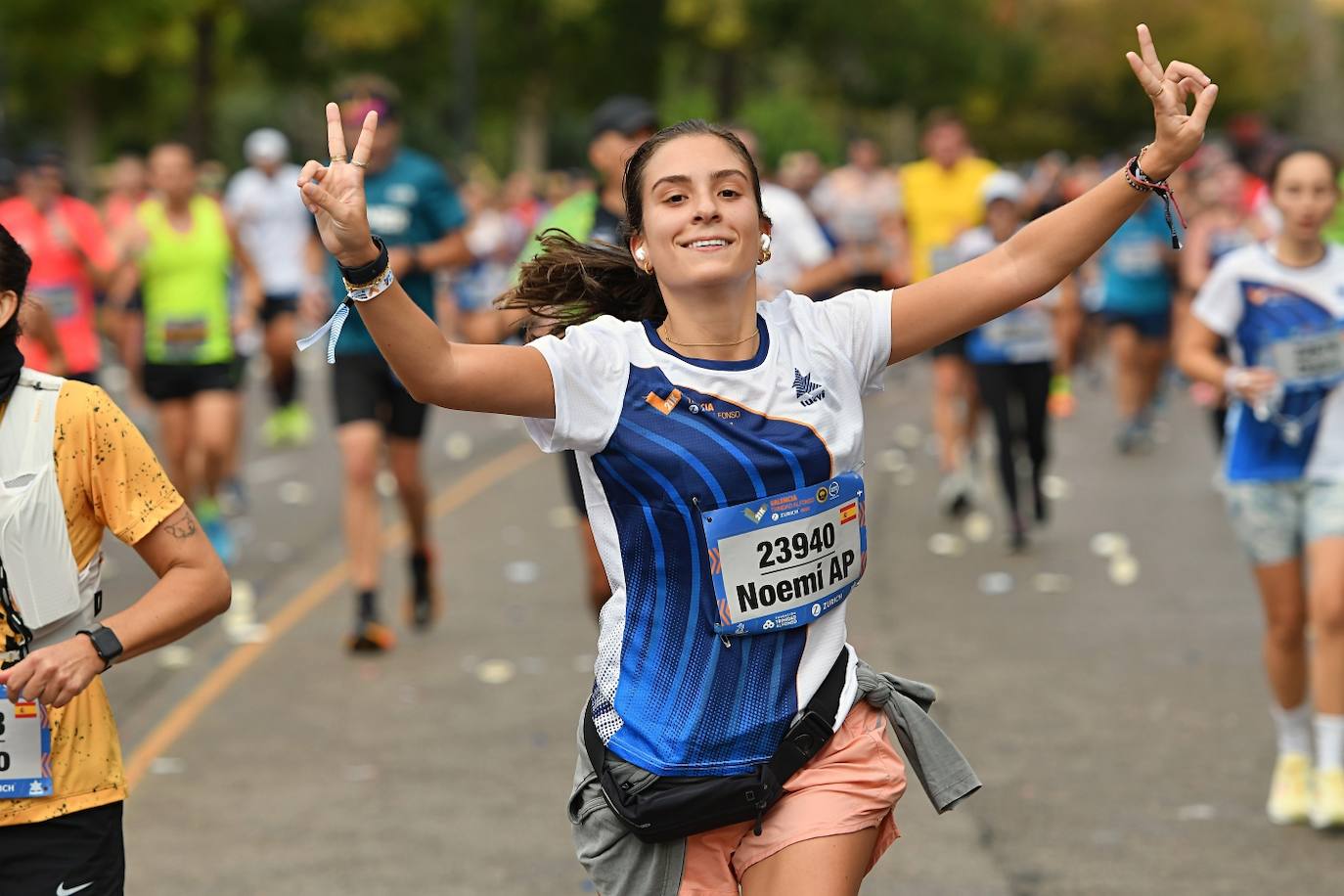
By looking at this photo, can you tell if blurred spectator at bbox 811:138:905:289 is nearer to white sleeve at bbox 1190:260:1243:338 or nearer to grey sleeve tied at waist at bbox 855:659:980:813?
white sleeve at bbox 1190:260:1243:338

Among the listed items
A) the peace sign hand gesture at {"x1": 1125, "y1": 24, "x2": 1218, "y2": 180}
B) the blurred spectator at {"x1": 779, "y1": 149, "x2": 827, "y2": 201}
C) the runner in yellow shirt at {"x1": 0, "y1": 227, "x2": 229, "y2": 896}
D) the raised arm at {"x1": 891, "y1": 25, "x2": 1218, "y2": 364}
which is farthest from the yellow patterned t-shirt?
the blurred spectator at {"x1": 779, "y1": 149, "x2": 827, "y2": 201}

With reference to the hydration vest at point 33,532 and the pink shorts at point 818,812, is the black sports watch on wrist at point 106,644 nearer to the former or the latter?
the hydration vest at point 33,532

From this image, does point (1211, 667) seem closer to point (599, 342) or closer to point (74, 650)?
point (599, 342)

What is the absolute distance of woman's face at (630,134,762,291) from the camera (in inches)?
142

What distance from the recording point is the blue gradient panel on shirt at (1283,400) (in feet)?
20.4

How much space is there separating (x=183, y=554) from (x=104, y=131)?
5505cm

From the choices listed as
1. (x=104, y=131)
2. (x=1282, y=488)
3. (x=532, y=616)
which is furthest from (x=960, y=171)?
(x=104, y=131)

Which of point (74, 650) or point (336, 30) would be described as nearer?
point (74, 650)

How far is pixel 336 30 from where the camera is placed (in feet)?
121

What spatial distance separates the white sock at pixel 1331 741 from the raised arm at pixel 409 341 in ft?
11.2

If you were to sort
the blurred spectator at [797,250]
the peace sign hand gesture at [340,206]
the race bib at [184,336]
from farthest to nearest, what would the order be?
the race bib at [184,336] → the blurred spectator at [797,250] → the peace sign hand gesture at [340,206]

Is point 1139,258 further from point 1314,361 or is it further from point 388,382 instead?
point 1314,361

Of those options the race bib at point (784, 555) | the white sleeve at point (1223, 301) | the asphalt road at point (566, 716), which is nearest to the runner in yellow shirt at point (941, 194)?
the asphalt road at point (566, 716)

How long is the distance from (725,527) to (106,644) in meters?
1.04
